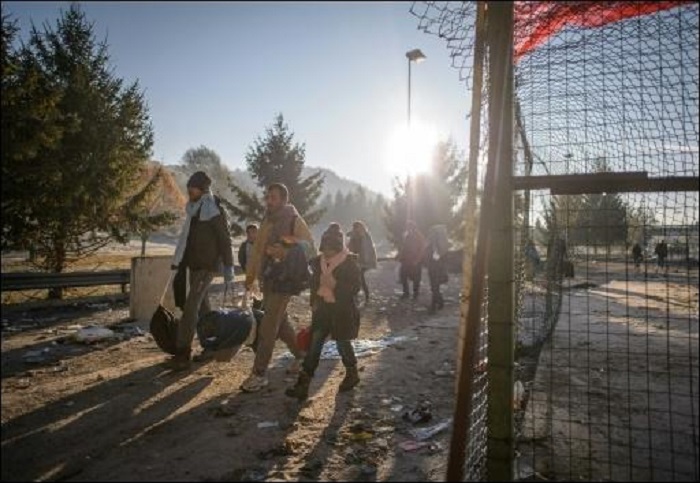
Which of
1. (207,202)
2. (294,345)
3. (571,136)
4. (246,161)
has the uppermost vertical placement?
(246,161)

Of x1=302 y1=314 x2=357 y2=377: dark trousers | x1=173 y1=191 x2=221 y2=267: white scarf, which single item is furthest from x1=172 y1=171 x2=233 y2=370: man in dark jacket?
x1=302 y1=314 x2=357 y2=377: dark trousers

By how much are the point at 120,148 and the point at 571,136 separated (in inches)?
449

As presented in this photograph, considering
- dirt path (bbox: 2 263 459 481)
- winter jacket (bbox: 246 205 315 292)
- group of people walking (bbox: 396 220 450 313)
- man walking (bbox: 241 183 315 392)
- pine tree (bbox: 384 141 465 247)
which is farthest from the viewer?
pine tree (bbox: 384 141 465 247)

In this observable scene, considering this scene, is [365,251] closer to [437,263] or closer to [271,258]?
[437,263]

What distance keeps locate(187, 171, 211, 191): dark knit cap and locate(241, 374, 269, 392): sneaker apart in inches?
96.5

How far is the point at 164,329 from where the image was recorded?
609 centimetres

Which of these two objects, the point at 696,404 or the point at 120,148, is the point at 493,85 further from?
the point at 120,148

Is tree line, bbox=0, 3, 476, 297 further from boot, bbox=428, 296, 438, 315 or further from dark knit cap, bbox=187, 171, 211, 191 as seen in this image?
boot, bbox=428, 296, 438, 315

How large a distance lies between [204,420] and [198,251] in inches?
87.5

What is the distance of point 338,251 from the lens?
5484 millimetres

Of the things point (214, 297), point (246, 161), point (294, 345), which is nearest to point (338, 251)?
point (294, 345)

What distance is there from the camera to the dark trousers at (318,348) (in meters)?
5.26

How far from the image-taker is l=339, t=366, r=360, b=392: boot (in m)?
5.54

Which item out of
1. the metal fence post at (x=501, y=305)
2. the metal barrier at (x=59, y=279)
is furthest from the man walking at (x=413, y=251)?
the metal fence post at (x=501, y=305)
